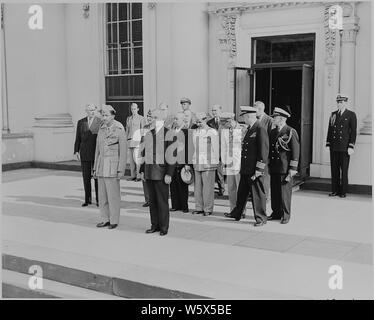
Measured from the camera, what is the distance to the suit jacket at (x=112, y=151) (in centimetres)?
772

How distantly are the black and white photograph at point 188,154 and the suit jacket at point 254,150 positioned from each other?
0.03m

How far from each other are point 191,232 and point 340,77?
5.31 metres

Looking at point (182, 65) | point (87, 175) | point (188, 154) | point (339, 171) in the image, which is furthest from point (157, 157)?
point (182, 65)

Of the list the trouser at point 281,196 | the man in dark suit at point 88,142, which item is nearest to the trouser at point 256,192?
the trouser at point 281,196

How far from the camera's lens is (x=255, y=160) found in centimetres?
794

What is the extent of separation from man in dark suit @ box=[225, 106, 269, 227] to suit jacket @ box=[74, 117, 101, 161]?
2810mm

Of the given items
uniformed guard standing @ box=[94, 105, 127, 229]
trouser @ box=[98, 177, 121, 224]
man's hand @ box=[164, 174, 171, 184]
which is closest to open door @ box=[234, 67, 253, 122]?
uniformed guard standing @ box=[94, 105, 127, 229]

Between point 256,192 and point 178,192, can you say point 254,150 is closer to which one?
point 256,192

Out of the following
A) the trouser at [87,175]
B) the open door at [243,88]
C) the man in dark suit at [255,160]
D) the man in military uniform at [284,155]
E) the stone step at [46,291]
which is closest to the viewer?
the stone step at [46,291]

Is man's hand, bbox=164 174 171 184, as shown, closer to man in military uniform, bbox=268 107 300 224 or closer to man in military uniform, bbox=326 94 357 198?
man in military uniform, bbox=268 107 300 224

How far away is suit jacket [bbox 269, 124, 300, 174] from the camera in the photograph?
807cm

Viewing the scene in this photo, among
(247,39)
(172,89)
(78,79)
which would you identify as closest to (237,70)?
(247,39)

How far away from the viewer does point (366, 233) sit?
24.7ft

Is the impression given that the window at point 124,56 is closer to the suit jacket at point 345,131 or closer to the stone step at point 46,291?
the suit jacket at point 345,131
